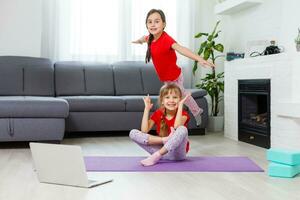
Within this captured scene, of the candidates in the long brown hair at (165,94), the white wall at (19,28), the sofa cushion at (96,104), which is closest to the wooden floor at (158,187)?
the long brown hair at (165,94)

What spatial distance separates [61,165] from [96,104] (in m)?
2.22

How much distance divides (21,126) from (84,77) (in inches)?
57.4

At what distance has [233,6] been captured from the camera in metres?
5.03

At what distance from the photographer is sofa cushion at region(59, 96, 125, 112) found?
15.2ft

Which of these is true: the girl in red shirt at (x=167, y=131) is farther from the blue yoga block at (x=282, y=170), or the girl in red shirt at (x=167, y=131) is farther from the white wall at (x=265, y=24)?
the white wall at (x=265, y=24)

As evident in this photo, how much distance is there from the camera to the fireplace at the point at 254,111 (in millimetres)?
4038

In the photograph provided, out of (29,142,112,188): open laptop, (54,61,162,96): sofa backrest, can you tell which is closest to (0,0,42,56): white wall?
(54,61,162,96): sofa backrest

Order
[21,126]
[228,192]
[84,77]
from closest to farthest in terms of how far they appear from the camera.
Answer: [228,192] → [21,126] → [84,77]

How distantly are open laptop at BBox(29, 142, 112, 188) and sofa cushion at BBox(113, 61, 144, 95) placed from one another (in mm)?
2768

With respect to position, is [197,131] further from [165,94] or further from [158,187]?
[158,187]

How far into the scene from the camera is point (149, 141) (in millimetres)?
3154

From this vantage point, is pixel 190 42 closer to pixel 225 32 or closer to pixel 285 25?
pixel 225 32

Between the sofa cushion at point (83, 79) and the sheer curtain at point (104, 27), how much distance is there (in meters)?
0.27

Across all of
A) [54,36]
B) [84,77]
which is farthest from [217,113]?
[54,36]
